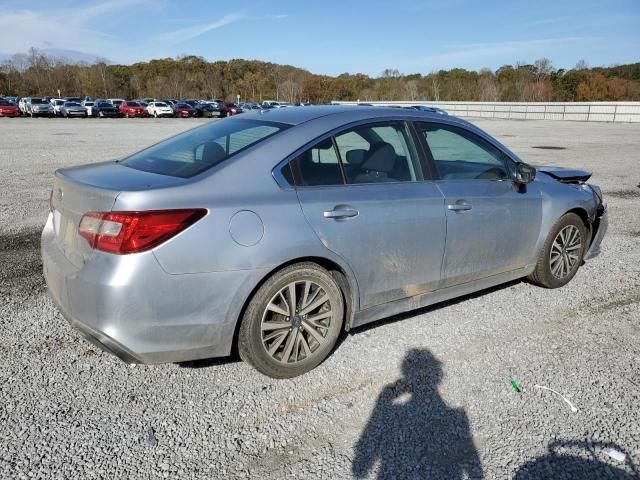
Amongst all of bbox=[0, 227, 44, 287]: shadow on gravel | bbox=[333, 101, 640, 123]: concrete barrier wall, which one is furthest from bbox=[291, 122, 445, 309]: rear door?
bbox=[333, 101, 640, 123]: concrete barrier wall

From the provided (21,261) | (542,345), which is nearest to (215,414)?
(542,345)

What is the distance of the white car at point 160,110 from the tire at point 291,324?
167ft

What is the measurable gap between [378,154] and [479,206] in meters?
0.91

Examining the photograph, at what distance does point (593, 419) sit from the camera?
3008 mm

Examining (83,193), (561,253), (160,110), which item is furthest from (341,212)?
(160,110)

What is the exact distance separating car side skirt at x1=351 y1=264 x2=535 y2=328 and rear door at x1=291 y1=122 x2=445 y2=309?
5 centimetres

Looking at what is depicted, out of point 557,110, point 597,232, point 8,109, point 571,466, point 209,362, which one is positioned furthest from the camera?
point 557,110

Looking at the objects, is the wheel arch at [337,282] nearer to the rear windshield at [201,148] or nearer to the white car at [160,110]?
the rear windshield at [201,148]

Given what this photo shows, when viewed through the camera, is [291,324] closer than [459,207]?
Yes

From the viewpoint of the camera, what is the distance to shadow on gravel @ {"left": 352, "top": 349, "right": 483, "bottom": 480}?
2.60 metres

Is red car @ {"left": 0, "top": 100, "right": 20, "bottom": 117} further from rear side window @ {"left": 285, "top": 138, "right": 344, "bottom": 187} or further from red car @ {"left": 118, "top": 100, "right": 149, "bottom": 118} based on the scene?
rear side window @ {"left": 285, "top": 138, "right": 344, "bottom": 187}

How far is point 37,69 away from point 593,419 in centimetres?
12124

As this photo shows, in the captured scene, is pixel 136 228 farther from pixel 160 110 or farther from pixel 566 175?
pixel 160 110

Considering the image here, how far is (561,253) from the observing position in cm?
494
